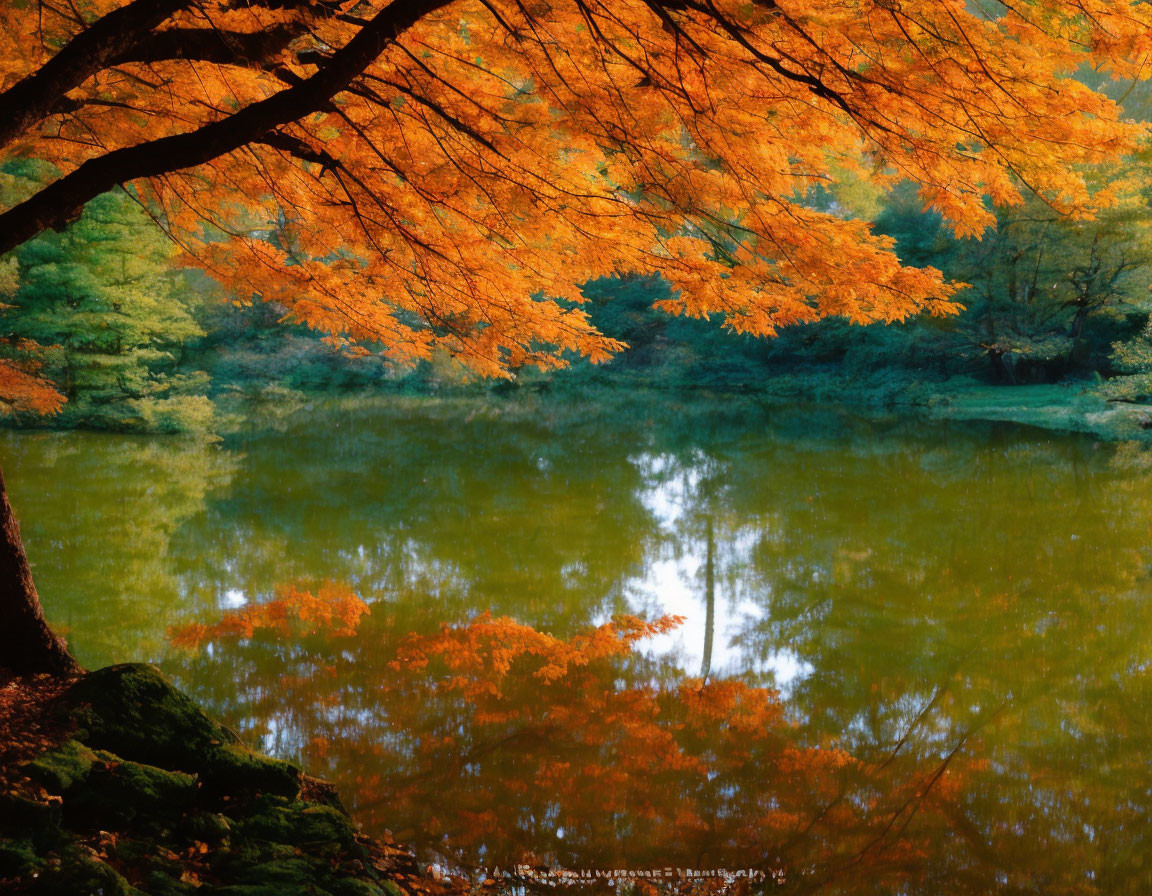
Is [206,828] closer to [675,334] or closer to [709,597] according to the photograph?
[709,597]

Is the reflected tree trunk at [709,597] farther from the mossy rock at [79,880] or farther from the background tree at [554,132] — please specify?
the mossy rock at [79,880]

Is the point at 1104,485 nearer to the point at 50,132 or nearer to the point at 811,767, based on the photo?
the point at 811,767

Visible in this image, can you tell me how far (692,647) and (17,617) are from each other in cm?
392

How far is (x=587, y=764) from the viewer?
4016mm

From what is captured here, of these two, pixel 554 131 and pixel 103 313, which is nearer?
pixel 554 131

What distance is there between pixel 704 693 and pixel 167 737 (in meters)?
3.01

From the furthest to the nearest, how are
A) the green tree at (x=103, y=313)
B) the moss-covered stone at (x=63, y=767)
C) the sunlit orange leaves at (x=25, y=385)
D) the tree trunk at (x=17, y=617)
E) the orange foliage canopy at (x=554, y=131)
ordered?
the green tree at (x=103, y=313) < the sunlit orange leaves at (x=25, y=385) < the tree trunk at (x=17, y=617) < the orange foliage canopy at (x=554, y=131) < the moss-covered stone at (x=63, y=767)

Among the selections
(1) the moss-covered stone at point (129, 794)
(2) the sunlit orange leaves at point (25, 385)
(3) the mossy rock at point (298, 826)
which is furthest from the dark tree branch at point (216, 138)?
(2) the sunlit orange leaves at point (25, 385)

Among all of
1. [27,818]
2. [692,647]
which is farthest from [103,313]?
[27,818]

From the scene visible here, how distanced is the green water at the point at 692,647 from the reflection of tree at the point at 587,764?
2 cm

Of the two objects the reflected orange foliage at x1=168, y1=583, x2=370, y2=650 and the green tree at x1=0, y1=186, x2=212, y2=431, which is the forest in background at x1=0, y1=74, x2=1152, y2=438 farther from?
the reflected orange foliage at x1=168, y1=583, x2=370, y2=650

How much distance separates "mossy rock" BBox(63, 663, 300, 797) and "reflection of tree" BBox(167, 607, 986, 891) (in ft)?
2.53

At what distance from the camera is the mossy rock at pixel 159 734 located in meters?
2.87

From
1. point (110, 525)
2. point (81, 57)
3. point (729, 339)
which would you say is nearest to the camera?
point (81, 57)
